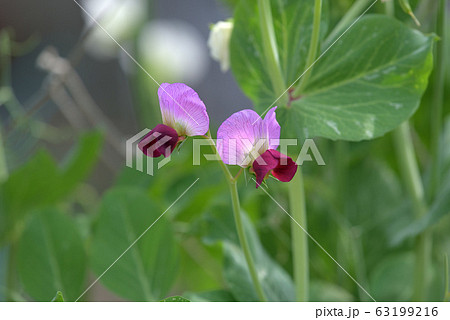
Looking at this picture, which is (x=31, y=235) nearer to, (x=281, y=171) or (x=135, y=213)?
(x=135, y=213)

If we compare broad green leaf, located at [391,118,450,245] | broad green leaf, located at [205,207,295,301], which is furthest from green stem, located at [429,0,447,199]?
broad green leaf, located at [205,207,295,301]

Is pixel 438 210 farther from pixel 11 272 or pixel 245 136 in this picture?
pixel 11 272

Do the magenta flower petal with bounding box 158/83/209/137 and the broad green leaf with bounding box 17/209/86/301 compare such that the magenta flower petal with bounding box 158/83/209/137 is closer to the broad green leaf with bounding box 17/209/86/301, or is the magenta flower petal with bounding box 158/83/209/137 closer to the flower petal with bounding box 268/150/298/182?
the flower petal with bounding box 268/150/298/182

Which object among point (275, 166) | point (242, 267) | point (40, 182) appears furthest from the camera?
point (40, 182)

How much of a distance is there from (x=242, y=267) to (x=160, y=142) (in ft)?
0.41

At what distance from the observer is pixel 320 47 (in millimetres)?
274

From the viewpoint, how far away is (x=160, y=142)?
211 mm

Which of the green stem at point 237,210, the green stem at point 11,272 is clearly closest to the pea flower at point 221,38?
the green stem at point 237,210

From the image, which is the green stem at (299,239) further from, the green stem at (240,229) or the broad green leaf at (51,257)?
the broad green leaf at (51,257)

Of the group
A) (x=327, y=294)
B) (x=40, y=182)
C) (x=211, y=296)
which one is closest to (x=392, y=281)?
(x=327, y=294)

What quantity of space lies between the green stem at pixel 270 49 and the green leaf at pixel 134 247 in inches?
4.2

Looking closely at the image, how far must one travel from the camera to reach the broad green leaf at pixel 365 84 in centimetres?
27
